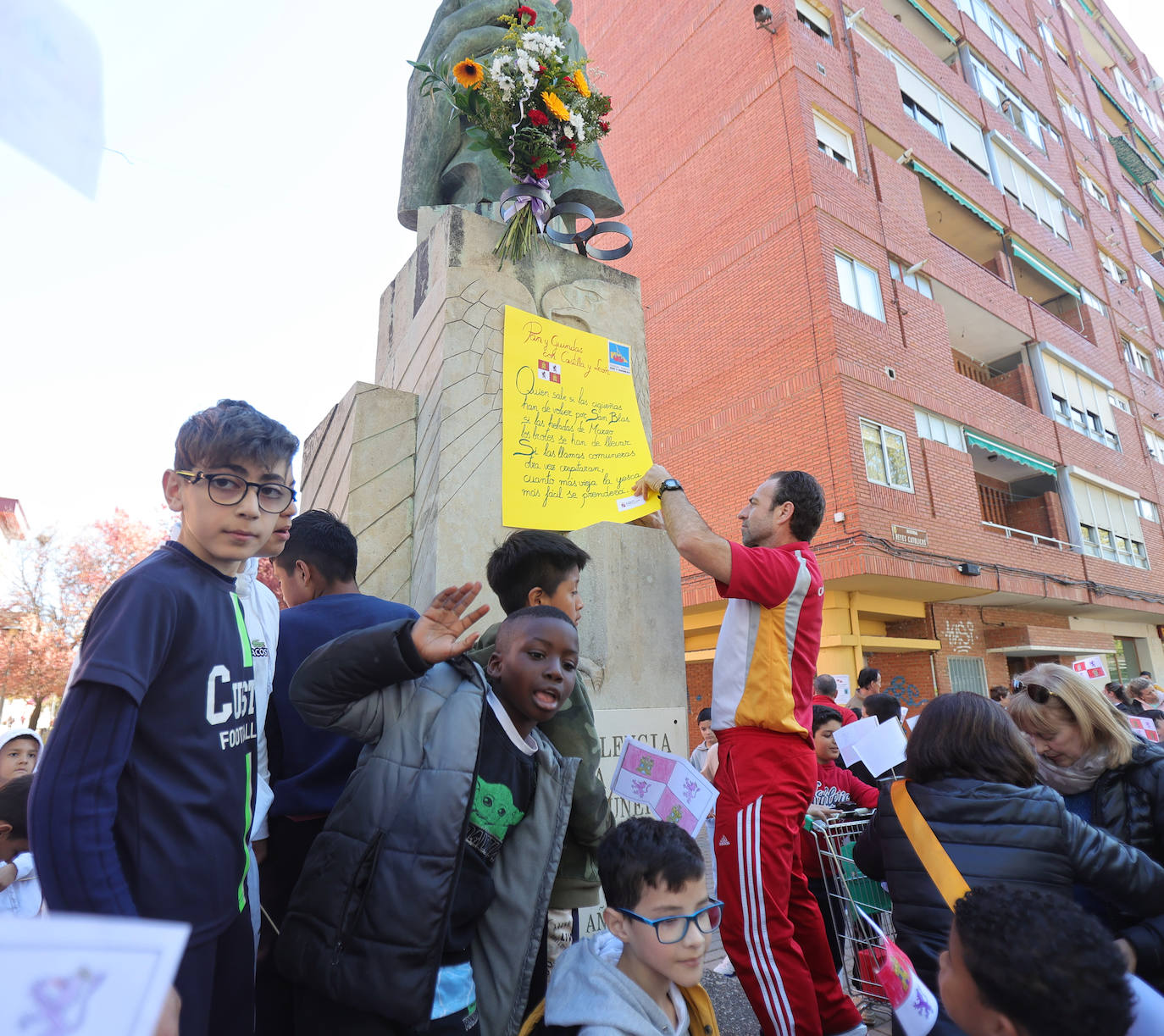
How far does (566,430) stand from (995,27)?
990 inches

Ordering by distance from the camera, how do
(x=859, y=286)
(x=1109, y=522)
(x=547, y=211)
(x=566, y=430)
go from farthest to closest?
(x=1109, y=522), (x=859, y=286), (x=547, y=211), (x=566, y=430)

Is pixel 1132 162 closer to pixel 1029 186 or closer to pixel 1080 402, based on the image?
pixel 1029 186

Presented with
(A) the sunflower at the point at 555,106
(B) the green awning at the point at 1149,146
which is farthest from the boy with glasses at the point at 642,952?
(B) the green awning at the point at 1149,146

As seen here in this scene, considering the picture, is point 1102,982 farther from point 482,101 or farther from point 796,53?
point 796,53

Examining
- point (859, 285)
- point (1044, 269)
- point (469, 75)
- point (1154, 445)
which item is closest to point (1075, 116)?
point (1044, 269)

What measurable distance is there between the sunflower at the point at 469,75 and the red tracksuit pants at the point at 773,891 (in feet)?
10.4

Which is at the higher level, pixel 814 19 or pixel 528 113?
pixel 814 19

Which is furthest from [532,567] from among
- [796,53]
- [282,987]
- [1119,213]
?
[1119,213]

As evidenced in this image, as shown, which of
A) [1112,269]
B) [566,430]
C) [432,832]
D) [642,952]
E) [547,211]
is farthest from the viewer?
[1112,269]

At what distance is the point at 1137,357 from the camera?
23.7 meters

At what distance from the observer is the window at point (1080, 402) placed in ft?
61.7

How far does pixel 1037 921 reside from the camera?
131 cm

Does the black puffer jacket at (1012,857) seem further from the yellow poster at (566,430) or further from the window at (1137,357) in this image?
the window at (1137,357)

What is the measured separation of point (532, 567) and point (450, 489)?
0.83m
